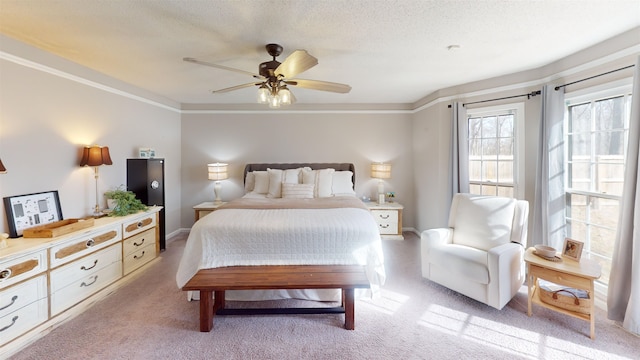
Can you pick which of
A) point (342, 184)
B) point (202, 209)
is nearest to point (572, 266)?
point (342, 184)

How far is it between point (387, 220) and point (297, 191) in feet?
5.68

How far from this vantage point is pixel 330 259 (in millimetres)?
2521

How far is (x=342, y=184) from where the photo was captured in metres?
4.46

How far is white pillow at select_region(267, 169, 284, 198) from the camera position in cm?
417

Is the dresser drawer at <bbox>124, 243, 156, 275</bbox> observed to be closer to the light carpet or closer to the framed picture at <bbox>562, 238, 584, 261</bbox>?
the light carpet

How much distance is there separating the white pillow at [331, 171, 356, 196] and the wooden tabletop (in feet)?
8.47

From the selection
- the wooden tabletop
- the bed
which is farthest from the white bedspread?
the wooden tabletop

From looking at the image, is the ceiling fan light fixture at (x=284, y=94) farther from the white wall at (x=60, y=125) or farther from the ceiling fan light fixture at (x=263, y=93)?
the white wall at (x=60, y=125)

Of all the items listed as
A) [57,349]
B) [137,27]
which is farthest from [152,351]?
[137,27]

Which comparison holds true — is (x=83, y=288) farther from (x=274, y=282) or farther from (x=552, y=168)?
(x=552, y=168)

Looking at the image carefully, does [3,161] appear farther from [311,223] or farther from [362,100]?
[362,100]

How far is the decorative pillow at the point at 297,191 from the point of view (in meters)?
4.03

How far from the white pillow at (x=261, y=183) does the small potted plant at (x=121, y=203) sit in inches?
63.0

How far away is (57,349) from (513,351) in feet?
11.3
